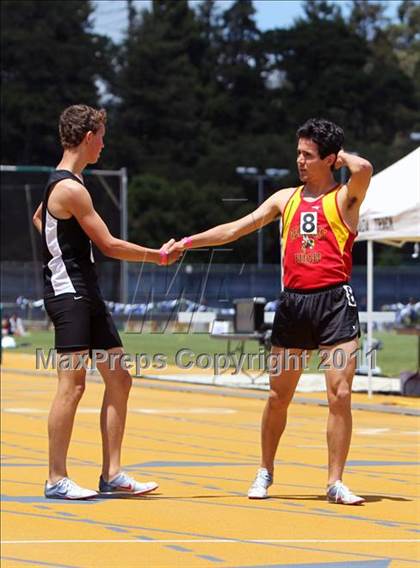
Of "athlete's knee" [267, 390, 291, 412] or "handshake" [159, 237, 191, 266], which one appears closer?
"handshake" [159, 237, 191, 266]

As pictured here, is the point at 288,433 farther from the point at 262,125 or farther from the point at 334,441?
the point at 262,125

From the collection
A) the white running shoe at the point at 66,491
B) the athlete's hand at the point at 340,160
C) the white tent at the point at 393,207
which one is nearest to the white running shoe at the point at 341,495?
the white running shoe at the point at 66,491

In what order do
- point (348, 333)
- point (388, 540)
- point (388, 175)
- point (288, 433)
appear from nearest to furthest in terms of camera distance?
point (388, 540) < point (348, 333) < point (288, 433) < point (388, 175)

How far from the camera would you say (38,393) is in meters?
19.9

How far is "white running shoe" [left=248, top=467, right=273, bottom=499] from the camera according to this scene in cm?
746

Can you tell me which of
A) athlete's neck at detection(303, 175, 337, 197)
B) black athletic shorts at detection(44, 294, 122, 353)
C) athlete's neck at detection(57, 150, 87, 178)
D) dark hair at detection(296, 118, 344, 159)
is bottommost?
black athletic shorts at detection(44, 294, 122, 353)

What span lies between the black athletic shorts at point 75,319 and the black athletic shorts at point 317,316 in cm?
83

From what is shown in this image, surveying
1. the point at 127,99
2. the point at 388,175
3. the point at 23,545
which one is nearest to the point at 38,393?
the point at 388,175

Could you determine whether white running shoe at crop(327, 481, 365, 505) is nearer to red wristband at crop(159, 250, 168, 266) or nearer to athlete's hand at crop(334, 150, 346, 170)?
red wristband at crop(159, 250, 168, 266)

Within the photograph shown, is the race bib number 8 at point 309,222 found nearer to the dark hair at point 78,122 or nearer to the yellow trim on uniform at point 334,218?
the yellow trim on uniform at point 334,218

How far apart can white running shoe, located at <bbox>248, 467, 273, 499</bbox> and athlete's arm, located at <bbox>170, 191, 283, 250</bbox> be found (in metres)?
1.39

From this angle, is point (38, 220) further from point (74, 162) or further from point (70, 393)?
point (70, 393)

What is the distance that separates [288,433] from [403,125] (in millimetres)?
66400

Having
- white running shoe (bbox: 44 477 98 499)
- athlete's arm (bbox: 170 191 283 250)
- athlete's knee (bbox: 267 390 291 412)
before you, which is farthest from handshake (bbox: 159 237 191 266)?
white running shoe (bbox: 44 477 98 499)
